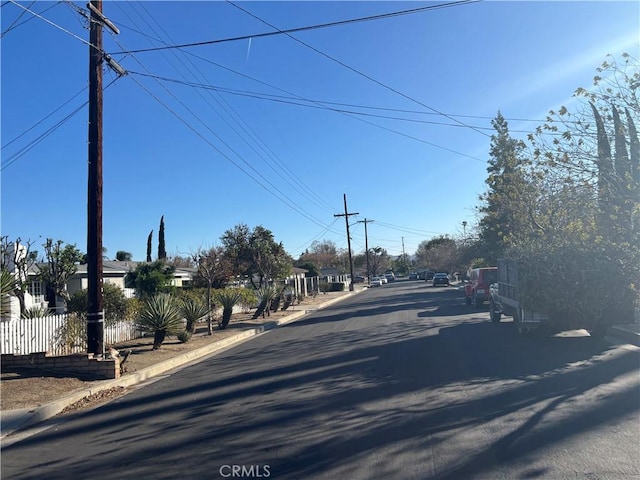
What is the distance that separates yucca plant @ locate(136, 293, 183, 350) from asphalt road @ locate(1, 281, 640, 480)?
3622 millimetres

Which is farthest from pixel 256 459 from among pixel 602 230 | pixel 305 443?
pixel 602 230

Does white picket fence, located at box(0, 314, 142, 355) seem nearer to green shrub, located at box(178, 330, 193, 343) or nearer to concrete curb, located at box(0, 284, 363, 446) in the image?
concrete curb, located at box(0, 284, 363, 446)

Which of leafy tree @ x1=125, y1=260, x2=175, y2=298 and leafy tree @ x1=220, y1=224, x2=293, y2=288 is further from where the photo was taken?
leafy tree @ x1=220, y1=224, x2=293, y2=288

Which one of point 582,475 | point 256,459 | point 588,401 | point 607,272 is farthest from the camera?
point 607,272

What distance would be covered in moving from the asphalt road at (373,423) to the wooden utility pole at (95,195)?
7.21 feet

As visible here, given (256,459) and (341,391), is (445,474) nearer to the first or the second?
(256,459)

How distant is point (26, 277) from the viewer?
24.8 metres

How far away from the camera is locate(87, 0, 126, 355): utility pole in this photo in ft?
40.7

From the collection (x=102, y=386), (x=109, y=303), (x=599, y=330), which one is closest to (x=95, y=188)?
(x=102, y=386)

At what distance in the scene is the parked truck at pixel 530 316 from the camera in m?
13.4

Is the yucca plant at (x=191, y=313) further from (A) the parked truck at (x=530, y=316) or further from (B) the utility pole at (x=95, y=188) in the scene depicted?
(A) the parked truck at (x=530, y=316)

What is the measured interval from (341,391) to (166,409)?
9.12 feet

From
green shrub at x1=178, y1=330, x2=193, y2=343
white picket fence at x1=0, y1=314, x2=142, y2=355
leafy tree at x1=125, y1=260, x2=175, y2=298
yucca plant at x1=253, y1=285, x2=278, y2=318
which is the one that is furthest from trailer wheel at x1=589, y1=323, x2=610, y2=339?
leafy tree at x1=125, y1=260, x2=175, y2=298

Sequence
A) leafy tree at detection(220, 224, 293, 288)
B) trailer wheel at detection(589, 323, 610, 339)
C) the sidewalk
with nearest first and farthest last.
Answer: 1. the sidewalk
2. trailer wheel at detection(589, 323, 610, 339)
3. leafy tree at detection(220, 224, 293, 288)
